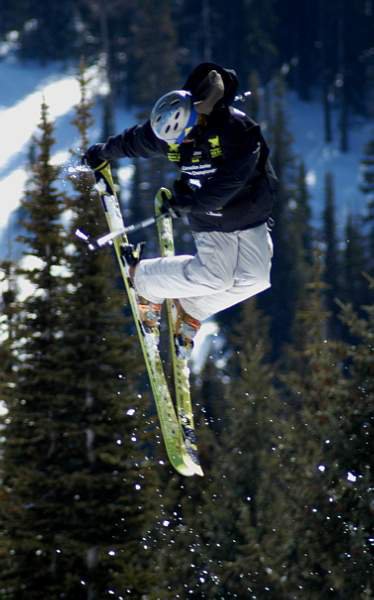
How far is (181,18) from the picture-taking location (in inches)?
2527

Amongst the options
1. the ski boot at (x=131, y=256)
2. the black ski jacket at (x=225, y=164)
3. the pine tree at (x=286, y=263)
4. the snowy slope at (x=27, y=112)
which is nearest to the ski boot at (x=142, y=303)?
the ski boot at (x=131, y=256)

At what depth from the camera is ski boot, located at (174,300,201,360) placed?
1059cm

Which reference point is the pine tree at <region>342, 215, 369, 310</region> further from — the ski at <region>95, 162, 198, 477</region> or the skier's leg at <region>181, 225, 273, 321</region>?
the skier's leg at <region>181, 225, 273, 321</region>

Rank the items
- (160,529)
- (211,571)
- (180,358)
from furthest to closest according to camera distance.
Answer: (211,571), (160,529), (180,358)

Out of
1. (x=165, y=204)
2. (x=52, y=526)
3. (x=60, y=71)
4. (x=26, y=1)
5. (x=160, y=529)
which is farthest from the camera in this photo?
(x=60, y=71)

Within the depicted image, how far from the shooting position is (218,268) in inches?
372

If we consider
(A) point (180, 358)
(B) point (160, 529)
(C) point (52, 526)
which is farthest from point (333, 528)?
(A) point (180, 358)

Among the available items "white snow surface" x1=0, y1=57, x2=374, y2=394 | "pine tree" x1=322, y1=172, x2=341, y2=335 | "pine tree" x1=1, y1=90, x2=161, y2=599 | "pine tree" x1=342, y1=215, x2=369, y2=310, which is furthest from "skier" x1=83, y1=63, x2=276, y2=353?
"white snow surface" x1=0, y1=57, x2=374, y2=394

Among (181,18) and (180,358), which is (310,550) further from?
A: (181,18)

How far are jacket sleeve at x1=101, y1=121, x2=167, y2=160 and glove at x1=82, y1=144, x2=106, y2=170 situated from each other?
0.13 metres

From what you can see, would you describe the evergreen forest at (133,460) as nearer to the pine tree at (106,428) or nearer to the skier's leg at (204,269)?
the pine tree at (106,428)

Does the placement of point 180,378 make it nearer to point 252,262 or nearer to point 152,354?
point 152,354

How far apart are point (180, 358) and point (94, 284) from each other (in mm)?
5069

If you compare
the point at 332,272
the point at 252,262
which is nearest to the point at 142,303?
the point at 252,262
